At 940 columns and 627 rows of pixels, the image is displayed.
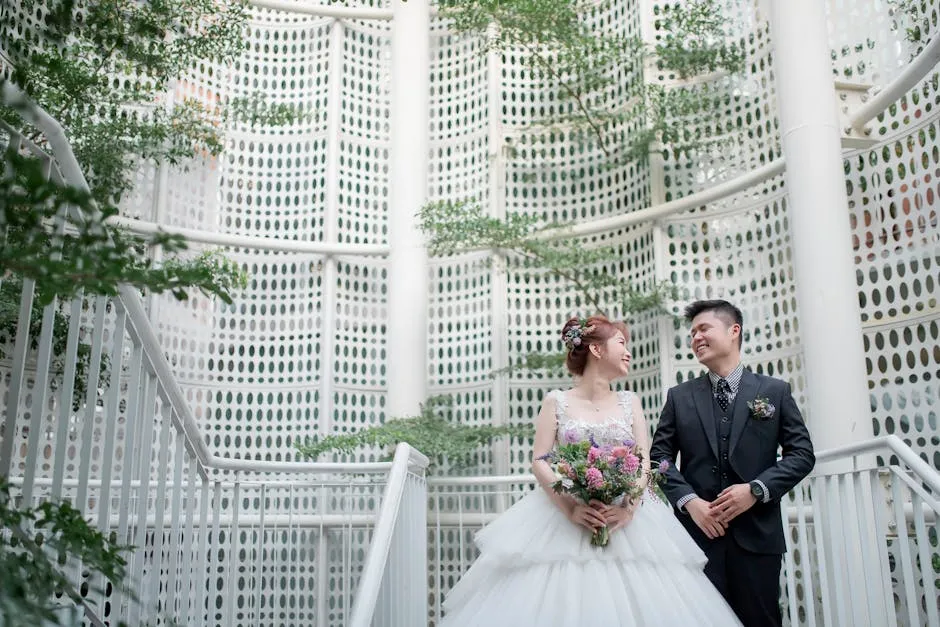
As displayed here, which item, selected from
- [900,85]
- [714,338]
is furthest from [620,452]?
[900,85]

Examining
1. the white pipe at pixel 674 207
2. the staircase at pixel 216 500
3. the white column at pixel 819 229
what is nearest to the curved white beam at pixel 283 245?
the staircase at pixel 216 500

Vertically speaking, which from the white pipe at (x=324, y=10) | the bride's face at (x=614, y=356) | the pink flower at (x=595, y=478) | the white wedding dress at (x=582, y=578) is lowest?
the white wedding dress at (x=582, y=578)

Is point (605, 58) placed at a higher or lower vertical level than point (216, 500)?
higher

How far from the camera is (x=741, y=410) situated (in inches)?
130

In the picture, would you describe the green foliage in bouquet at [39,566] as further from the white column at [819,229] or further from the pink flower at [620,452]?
the white column at [819,229]

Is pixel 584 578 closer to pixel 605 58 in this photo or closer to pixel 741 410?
pixel 741 410

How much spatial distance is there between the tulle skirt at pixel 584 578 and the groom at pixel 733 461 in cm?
13

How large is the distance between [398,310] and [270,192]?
164 cm

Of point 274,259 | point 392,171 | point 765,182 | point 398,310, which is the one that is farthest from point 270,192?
point 765,182

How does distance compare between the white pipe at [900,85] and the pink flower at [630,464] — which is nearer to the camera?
the pink flower at [630,464]

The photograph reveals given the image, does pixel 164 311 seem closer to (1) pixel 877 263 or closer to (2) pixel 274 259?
(2) pixel 274 259

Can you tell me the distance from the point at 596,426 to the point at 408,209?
15.5 feet

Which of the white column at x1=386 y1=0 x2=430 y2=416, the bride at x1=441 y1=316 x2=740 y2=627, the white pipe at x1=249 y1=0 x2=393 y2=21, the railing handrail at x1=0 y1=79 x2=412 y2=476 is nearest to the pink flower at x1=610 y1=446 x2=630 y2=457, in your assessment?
the bride at x1=441 y1=316 x2=740 y2=627

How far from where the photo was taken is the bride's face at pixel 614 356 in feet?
12.0
